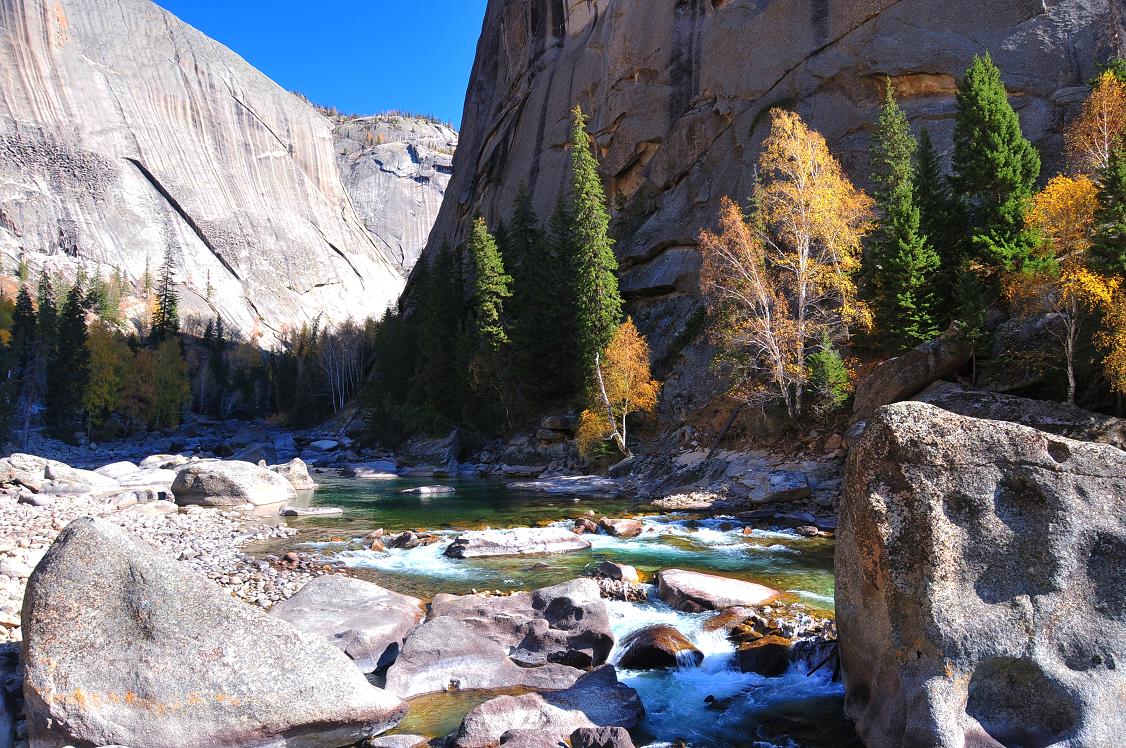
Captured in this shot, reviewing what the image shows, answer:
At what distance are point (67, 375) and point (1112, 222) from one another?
65.9m

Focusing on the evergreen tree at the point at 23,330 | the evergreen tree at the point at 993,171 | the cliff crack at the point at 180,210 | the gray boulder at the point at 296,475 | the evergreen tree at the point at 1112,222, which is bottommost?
the gray boulder at the point at 296,475

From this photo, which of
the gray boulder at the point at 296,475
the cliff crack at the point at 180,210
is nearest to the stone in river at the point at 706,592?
the gray boulder at the point at 296,475

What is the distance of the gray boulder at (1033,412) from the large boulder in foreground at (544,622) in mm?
8707

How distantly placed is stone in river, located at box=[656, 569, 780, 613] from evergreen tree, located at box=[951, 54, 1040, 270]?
15.1 m

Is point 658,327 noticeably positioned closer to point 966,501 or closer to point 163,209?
point 966,501

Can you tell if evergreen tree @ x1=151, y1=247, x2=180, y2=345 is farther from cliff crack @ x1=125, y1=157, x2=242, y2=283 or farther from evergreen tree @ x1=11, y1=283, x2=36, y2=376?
cliff crack @ x1=125, y1=157, x2=242, y2=283

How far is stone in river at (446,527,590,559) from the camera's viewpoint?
15234mm

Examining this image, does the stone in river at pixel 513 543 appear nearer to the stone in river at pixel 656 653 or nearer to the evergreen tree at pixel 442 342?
the stone in river at pixel 656 653

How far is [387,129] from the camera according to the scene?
177 meters

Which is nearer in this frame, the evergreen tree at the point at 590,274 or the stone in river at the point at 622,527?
the stone in river at the point at 622,527

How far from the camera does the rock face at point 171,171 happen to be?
307 ft

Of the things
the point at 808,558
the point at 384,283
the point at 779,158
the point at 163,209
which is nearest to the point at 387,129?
the point at 384,283

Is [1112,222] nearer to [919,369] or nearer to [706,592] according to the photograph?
[919,369]

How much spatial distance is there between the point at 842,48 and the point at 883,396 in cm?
2515
